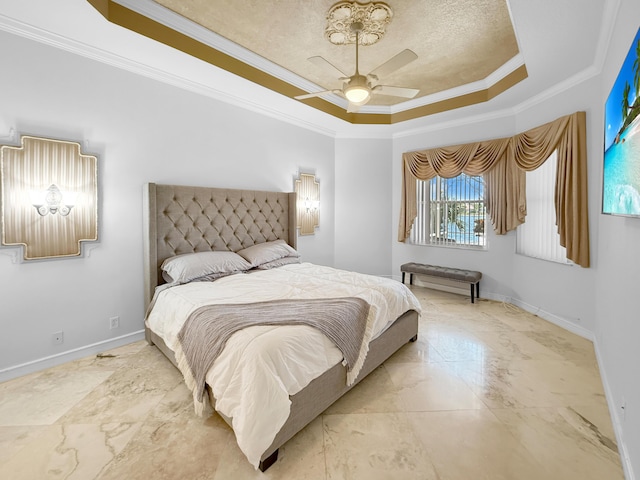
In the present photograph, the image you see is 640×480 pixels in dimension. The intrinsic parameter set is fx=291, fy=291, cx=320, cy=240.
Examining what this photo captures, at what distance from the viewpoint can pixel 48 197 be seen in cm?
243

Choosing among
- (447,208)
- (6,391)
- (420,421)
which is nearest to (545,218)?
(447,208)

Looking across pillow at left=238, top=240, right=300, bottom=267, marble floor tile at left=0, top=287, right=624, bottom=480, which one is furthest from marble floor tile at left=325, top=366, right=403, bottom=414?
pillow at left=238, top=240, right=300, bottom=267

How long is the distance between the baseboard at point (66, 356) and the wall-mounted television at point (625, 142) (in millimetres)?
3978

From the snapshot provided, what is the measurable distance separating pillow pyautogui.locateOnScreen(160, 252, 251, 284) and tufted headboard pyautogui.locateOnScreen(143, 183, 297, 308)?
0.19 m

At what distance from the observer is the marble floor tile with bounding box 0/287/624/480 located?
154 cm

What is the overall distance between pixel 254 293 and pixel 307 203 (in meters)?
2.59

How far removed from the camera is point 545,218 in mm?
3787

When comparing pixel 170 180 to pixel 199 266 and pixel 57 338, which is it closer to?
pixel 199 266

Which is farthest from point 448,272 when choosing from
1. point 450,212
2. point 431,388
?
point 431,388

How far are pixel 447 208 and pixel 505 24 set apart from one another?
279 cm

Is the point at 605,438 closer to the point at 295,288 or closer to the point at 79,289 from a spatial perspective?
the point at 295,288

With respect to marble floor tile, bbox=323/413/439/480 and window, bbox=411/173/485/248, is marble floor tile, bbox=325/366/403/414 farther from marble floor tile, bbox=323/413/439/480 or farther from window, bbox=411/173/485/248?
window, bbox=411/173/485/248

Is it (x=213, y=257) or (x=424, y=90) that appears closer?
(x=213, y=257)

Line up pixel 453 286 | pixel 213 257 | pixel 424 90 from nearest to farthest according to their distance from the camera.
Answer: pixel 213 257 < pixel 424 90 < pixel 453 286
